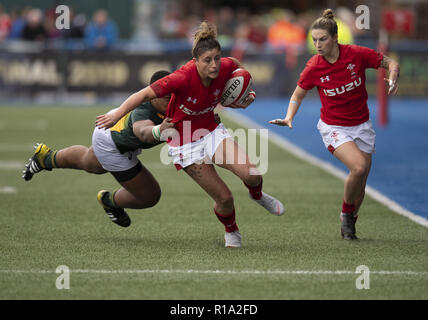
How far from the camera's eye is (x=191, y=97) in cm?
736

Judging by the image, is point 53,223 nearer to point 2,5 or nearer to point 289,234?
point 289,234

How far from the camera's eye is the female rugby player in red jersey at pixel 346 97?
793 centimetres

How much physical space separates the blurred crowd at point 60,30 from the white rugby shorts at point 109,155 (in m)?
17.6

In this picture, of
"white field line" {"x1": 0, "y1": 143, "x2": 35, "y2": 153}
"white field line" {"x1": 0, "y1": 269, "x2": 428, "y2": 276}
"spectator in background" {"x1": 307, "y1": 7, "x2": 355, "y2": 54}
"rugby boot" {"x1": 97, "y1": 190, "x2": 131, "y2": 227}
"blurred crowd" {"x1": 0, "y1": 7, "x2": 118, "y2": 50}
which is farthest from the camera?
"blurred crowd" {"x1": 0, "y1": 7, "x2": 118, "y2": 50}

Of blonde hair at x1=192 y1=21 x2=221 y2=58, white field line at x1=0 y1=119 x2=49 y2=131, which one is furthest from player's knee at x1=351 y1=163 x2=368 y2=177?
white field line at x1=0 y1=119 x2=49 y2=131

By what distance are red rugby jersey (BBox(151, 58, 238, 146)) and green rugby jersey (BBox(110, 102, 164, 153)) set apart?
0.32m

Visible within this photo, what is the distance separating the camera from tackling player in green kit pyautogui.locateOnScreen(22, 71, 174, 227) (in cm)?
780

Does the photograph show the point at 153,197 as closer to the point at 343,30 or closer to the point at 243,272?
the point at 243,272

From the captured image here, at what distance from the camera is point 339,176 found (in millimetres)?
12453

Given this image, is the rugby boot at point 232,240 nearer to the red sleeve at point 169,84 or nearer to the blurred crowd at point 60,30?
the red sleeve at point 169,84

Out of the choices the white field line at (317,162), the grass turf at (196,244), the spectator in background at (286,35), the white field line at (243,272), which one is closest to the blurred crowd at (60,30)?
the white field line at (317,162)

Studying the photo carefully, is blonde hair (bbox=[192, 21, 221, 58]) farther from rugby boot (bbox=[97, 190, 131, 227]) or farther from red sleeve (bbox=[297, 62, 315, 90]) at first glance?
rugby boot (bbox=[97, 190, 131, 227])

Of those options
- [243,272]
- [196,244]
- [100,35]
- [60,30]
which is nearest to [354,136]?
[196,244]
